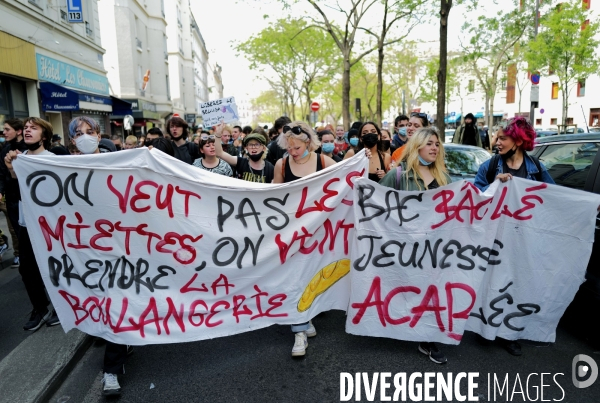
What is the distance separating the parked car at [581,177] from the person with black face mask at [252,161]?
2.79m

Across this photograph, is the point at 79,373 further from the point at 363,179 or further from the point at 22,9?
the point at 22,9

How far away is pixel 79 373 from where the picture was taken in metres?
3.45

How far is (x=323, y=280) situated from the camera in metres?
3.59

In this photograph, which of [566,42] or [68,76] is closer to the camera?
[68,76]

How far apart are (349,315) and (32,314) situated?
2805 millimetres

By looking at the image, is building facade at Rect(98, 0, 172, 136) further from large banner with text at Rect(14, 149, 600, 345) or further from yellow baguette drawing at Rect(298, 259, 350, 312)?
yellow baguette drawing at Rect(298, 259, 350, 312)

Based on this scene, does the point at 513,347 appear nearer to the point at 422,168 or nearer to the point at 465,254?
the point at 465,254

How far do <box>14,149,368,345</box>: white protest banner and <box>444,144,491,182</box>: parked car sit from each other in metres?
4.06

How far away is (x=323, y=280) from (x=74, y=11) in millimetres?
13993

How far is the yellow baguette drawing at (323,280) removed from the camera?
3540mm

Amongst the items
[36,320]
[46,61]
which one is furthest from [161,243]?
[46,61]

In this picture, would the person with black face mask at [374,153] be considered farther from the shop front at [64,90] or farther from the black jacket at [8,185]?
the shop front at [64,90]

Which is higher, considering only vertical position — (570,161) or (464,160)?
(570,161)

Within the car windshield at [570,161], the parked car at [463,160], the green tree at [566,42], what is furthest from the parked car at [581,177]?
the green tree at [566,42]
